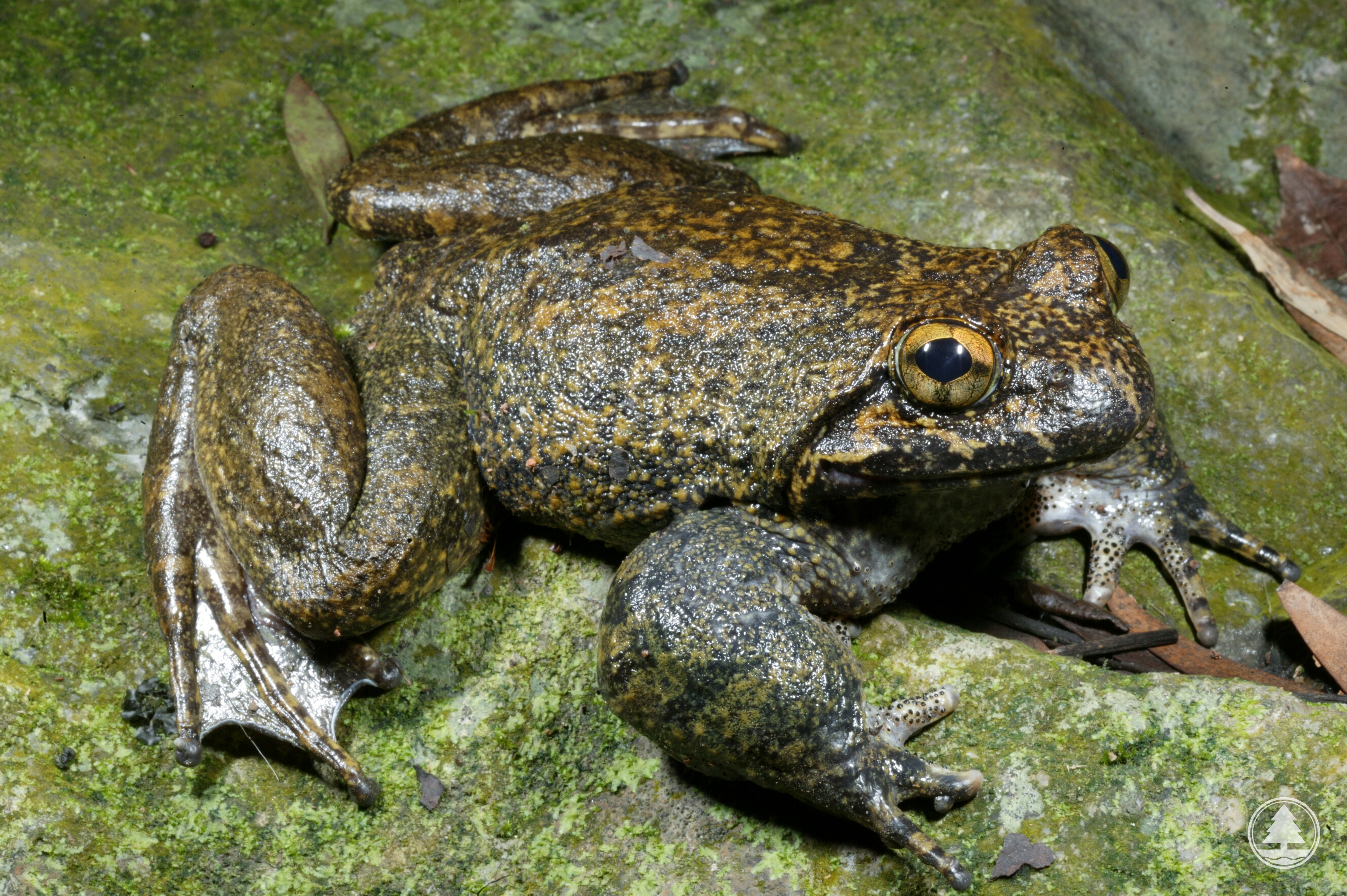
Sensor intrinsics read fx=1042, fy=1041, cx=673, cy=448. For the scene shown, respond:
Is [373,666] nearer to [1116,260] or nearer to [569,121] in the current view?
[569,121]

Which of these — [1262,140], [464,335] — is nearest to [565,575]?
[464,335]

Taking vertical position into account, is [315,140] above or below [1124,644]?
above

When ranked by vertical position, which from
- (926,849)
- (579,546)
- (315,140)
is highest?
(315,140)

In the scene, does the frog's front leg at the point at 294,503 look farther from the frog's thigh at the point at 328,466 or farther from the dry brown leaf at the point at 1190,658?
the dry brown leaf at the point at 1190,658

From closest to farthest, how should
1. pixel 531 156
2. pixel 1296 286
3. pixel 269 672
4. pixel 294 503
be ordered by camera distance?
pixel 294 503, pixel 269 672, pixel 531 156, pixel 1296 286

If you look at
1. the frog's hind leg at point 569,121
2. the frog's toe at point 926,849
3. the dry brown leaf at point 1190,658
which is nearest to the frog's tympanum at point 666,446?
the frog's toe at point 926,849

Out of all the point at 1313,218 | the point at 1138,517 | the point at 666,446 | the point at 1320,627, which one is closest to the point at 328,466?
the point at 666,446
